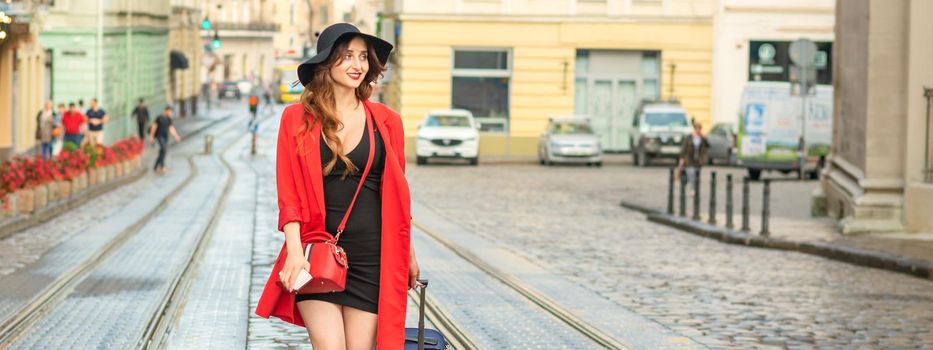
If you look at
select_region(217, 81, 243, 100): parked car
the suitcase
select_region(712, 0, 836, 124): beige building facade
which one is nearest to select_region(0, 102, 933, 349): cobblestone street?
the suitcase

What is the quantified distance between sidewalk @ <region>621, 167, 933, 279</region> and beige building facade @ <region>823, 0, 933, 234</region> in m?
0.35

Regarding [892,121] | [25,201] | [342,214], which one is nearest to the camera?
[342,214]

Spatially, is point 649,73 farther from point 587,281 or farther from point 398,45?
point 587,281

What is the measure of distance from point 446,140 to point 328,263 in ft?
135

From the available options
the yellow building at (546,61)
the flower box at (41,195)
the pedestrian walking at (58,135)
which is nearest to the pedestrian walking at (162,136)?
the pedestrian walking at (58,135)

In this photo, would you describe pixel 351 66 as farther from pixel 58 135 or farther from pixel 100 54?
pixel 100 54


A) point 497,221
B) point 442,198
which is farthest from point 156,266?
point 442,198

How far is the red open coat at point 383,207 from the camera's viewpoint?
5691 millimetres

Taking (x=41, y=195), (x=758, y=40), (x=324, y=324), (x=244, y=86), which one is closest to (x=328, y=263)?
(x=324, y=324)

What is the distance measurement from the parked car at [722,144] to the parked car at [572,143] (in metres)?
3.25

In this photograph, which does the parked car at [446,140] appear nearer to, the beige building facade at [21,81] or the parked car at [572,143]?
the parked car at [572,143]

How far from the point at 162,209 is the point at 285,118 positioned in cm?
2146

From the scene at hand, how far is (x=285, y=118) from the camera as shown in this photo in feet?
19.0

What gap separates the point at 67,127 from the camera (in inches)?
1693
